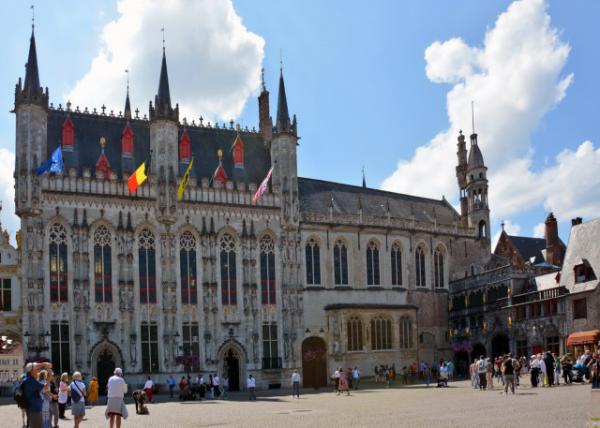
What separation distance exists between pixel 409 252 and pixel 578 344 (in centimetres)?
1773

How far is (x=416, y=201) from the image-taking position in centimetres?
7819

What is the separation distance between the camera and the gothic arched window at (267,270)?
6334cm

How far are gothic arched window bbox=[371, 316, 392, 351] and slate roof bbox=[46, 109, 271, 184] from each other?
47.9 feet

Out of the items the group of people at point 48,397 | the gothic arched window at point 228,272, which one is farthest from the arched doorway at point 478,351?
the group of people at point 48,397

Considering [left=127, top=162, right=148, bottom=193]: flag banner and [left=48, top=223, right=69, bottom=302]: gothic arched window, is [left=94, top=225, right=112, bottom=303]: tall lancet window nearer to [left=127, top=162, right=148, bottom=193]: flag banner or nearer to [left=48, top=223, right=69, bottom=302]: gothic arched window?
[left=48, top=223, right=69, bottom=302]: gothic arched window

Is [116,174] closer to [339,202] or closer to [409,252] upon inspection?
[339,202]

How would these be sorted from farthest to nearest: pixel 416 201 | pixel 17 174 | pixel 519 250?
1. pixel 519 250
2. pixel 416 201
3. pixel 17 174

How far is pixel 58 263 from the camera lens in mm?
56562

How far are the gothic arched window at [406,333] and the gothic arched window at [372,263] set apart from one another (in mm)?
3784

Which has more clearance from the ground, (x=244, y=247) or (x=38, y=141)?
(x=38, y=141)

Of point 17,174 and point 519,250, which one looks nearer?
point 17,174

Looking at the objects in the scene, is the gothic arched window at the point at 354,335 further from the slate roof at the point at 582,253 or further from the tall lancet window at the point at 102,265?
the tall lancet window at the point at 102,265

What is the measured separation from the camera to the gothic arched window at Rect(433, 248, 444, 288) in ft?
239

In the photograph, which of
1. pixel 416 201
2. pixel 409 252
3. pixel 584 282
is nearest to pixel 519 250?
pixel 416 201
